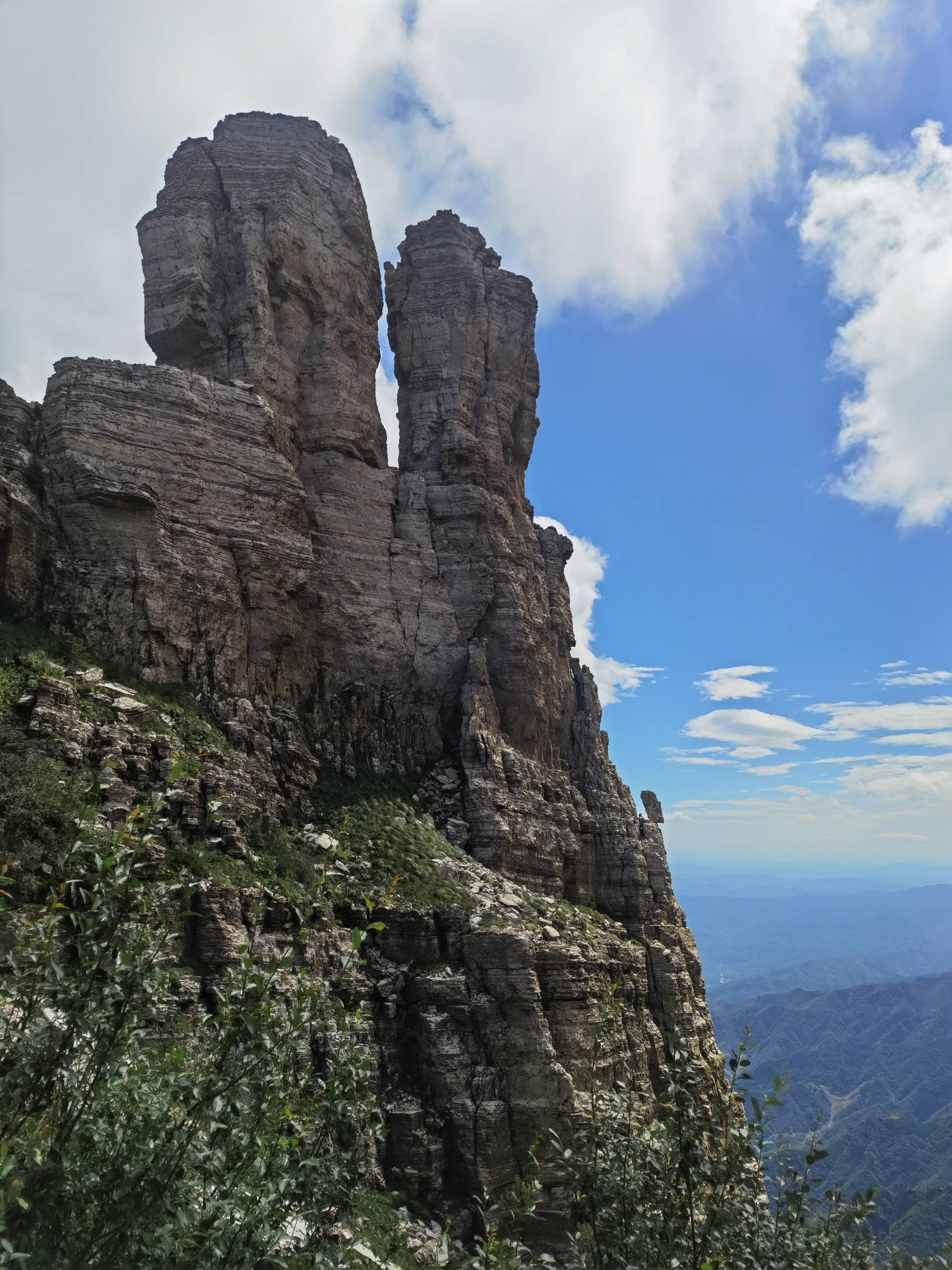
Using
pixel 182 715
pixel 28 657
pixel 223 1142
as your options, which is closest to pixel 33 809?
pixel 28 657

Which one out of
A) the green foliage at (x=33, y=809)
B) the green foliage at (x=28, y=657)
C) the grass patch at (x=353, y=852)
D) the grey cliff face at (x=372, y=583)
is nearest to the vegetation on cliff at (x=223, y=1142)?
the green foliage at (x=33, y=809)

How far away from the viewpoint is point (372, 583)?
170 feet

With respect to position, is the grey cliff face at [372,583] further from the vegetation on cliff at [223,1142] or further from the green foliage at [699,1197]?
the vegetation on cliff at [223,1142]

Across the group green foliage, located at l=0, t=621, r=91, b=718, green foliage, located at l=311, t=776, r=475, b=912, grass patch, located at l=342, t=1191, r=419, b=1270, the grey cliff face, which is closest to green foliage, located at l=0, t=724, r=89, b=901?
the grey cliff face

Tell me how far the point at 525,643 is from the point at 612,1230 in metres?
45.5

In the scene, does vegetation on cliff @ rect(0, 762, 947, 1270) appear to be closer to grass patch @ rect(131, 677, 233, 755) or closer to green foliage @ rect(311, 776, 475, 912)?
green foliage @ rect(311, 776, 475, 912)

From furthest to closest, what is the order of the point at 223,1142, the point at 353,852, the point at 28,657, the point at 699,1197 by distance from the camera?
the point at 353,852 < the point at 28,657 < the point at 699,1197 < the point at 223,1142

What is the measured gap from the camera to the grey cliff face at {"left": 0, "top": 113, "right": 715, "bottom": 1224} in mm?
32625

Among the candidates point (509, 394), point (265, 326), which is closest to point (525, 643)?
point (509, 394)

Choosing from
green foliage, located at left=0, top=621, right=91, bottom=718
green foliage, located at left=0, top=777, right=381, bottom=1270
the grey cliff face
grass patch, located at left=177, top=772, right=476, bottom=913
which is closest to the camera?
green foliage, located at left=0, top=777, right=381, bottom=1270

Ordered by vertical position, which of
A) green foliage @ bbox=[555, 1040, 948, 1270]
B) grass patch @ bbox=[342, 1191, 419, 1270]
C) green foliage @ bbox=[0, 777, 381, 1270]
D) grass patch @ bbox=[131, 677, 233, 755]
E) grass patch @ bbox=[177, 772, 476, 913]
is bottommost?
grass patch @ bbox=[342, 1191, 419, 1270]

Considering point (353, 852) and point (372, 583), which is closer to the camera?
point (353, 852)

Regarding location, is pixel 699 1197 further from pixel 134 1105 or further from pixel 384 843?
pixel 384 843

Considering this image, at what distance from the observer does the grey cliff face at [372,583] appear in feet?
107
